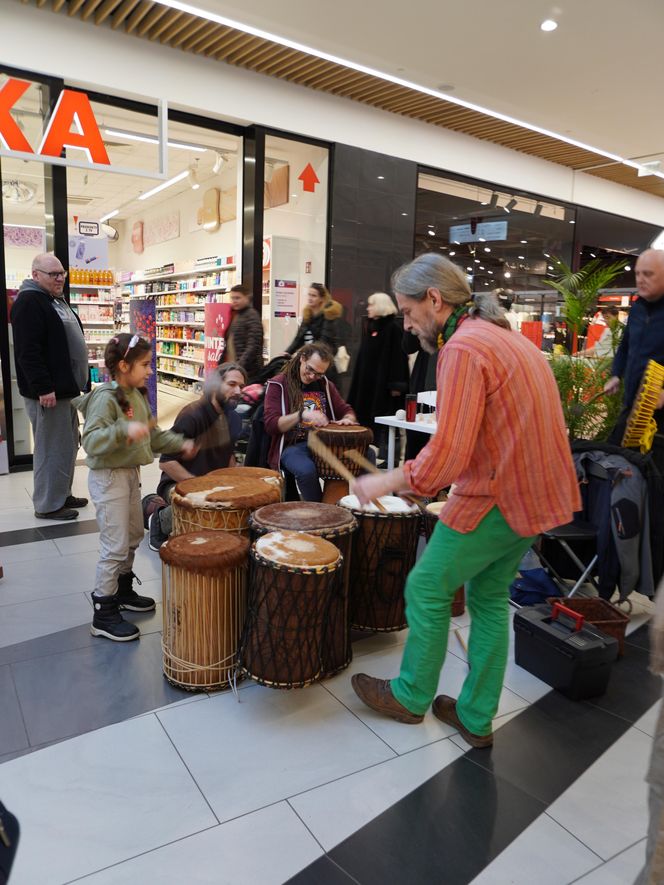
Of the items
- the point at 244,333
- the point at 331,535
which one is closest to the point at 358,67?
the point at 244,333

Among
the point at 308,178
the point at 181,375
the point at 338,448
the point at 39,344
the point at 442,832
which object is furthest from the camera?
the point at 181,375

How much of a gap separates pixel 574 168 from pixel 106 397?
29.7 feet

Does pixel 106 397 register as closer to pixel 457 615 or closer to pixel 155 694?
pixel 155 694

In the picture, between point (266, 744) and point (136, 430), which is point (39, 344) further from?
point (266, 744)

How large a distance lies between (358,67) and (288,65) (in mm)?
661

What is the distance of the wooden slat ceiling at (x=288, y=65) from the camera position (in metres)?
5.11

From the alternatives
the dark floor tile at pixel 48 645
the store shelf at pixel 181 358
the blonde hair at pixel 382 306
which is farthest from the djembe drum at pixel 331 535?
the store shelf at pixel 181 358

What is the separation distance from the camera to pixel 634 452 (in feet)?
10.4

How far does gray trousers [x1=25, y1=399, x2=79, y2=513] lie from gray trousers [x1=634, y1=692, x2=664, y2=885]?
162 inches

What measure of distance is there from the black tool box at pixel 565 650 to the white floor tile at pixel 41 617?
1.96m

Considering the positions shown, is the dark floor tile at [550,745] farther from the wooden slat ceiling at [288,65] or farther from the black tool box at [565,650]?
the wooden slat ceiling at [288,65]

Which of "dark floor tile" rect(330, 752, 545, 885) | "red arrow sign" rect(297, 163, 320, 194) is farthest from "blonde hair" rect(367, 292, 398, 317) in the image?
"dark floor tile" rect(330, 752, 545, 885)

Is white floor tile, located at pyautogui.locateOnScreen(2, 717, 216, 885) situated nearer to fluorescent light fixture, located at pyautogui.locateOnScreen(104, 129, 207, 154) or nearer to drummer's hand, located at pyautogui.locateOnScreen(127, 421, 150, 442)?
drummer's hand, located at pyautogui.locateOnScreen(127, 421, 150, 442)

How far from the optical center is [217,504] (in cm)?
257
